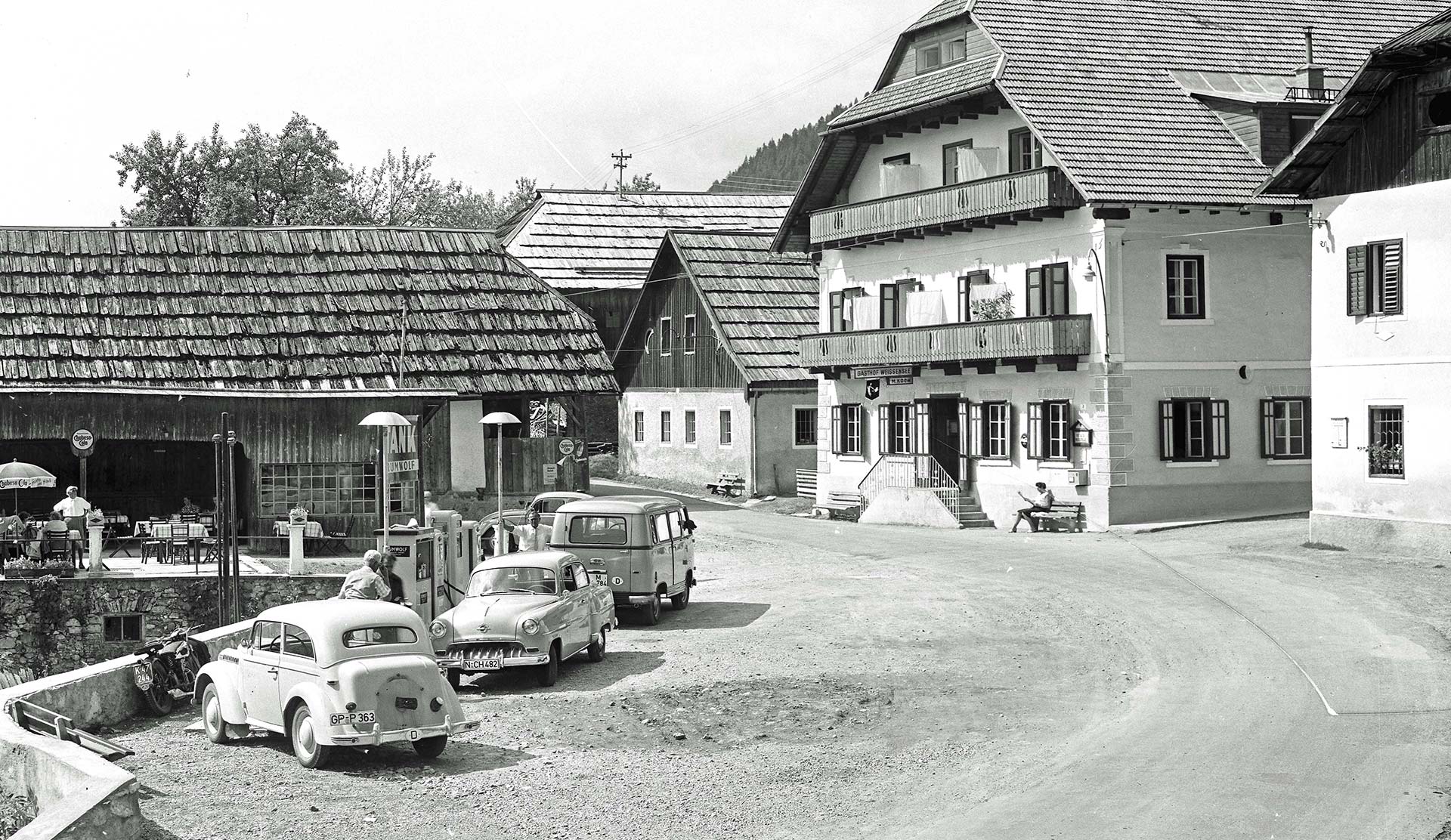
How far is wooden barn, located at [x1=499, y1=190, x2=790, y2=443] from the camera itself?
5881 cm

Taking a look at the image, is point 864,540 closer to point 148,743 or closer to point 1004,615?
point 1004,615

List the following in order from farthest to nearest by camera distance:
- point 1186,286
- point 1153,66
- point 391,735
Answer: point 1153,66 → point 1186,286 → point 391,735

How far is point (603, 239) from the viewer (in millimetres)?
61156

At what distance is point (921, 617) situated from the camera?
75.0 ft

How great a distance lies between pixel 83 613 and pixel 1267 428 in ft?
84.1

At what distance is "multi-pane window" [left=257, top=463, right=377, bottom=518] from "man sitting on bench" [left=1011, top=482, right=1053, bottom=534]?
14602 mm

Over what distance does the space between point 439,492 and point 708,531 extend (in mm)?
6769

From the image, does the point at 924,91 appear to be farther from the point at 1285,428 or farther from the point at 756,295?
the point at 1285,428

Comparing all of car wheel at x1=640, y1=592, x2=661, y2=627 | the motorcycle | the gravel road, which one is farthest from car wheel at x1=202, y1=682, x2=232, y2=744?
car wheel at x1=640, y1=592, x2=661, y2=627

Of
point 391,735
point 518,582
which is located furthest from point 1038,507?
point 391,735

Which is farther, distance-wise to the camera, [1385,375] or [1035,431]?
[1035,431]

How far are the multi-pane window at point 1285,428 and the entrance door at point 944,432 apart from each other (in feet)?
25.1

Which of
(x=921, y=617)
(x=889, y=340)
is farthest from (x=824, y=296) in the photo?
(x=921, y=617)

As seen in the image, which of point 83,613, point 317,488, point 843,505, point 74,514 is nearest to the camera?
point 83,613
